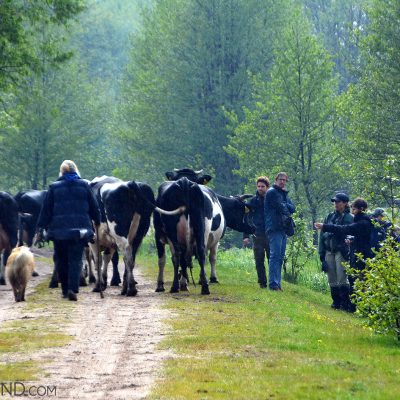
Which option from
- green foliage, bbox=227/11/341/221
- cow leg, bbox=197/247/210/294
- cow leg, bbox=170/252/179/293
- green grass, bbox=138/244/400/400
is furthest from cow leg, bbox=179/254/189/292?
green foliage, bbox=227/11/341/221

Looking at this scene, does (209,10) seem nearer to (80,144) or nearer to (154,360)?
(80,144)

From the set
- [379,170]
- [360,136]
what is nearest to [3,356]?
[379,170]

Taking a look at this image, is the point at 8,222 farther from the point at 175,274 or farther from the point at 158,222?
the point at 175,274

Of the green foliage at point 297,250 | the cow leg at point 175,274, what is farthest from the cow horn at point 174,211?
the green foliage at point 297,250

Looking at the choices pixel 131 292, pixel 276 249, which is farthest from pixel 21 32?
pixel 131 292

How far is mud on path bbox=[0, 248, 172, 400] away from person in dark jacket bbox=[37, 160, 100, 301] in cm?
52

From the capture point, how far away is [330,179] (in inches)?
1389

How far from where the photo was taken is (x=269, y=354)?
35.1 feet

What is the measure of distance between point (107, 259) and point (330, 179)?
55.5ft

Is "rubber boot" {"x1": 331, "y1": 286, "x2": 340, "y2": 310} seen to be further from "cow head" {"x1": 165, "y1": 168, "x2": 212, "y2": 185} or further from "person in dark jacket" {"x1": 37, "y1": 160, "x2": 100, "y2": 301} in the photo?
"person in dark jacket" {"x1": 37, "y1": 160, "x2": 100, "y2": 301}

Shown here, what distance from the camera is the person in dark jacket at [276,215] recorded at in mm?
19406

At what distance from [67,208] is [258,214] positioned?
527cm

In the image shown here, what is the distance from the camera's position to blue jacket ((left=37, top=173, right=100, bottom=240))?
16.3 metres

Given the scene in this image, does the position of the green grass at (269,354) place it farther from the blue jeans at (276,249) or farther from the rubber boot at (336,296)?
the blue jeans at (276,249)
